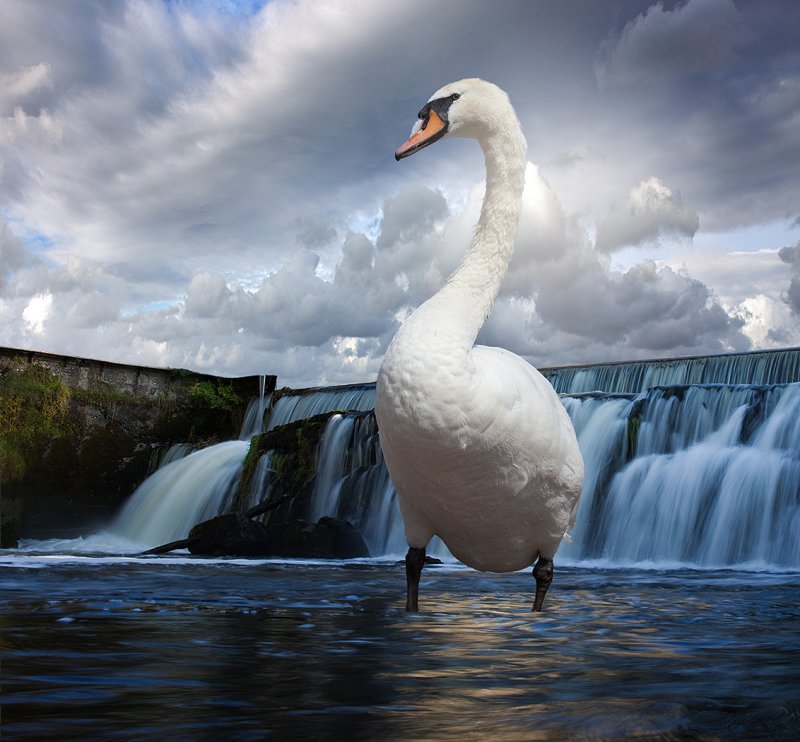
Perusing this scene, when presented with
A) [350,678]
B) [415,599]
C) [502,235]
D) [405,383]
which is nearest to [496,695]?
[350,678]

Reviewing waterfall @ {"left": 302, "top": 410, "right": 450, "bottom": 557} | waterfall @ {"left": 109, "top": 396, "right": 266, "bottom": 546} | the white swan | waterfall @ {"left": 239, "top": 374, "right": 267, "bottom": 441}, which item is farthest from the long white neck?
waterfall @ {"left": 239, "top": 374, "right": 267, "bottom": 441}

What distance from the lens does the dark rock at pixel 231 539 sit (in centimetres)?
1335

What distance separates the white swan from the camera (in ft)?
13.8

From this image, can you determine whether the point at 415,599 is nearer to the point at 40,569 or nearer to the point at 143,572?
the point at 143,572

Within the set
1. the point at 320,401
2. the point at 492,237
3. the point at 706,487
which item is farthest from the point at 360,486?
the point at 492,237

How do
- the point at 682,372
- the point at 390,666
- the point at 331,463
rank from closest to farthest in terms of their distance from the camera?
the point at 390,666, the point at 331,463, the point at 682,372

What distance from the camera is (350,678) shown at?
3.15m

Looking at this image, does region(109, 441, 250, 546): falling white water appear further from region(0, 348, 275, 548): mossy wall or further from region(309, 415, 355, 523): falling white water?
region(309, 415, 355, 523): falling white water

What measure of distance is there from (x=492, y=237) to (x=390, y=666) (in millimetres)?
2686

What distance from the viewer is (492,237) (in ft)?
16.7

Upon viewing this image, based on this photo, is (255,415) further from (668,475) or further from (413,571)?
(413,571)

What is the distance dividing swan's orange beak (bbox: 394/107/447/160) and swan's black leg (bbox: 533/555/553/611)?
2.67 m

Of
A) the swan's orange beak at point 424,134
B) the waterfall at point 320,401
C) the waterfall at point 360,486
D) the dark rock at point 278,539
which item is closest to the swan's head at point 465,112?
the swan's orange beak at point 424,134

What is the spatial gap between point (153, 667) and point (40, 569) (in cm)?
688
